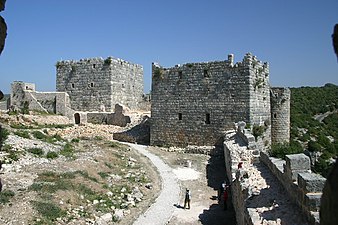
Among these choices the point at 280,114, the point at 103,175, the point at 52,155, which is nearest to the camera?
the point at 103,175

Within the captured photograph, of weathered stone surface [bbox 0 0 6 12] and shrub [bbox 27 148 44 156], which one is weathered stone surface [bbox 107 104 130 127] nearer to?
shrub [bbox 27 148 44 156]

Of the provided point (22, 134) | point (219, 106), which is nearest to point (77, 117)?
point (22, 134)

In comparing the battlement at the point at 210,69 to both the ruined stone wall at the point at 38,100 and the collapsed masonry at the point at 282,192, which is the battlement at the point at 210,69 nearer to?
the collapsed masonry at the point at 282,192

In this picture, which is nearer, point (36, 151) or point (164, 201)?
point (164, 201)

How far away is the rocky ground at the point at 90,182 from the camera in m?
10.5

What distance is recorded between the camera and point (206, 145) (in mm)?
20922

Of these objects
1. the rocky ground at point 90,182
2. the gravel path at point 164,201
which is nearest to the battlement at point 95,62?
the rocky ground at point 90,182

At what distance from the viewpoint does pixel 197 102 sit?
20969 mm

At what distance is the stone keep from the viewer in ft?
97.1

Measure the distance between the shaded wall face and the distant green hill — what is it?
7.15 meters

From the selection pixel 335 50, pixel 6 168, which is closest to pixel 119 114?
pixel 6 168

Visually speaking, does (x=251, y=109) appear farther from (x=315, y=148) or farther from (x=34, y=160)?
(x=34, y=160)

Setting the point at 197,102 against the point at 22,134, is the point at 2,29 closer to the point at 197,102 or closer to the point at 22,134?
the point at 22,134

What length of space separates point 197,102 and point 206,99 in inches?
25.2
